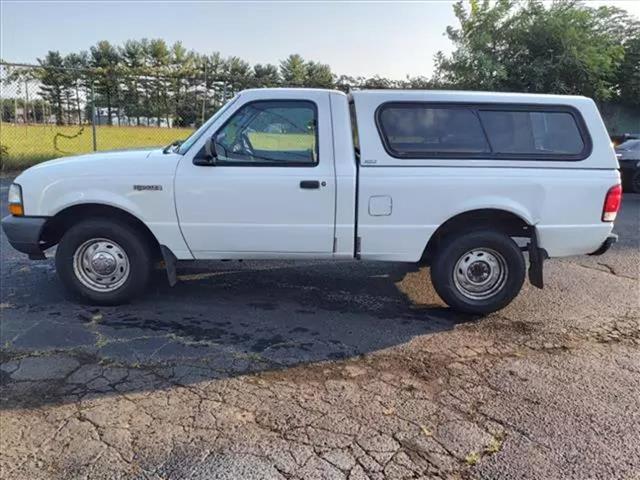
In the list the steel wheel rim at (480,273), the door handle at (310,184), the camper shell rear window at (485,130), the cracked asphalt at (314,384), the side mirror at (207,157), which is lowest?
the cracked asphalt at (314,384)

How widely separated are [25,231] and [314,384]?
300 cm

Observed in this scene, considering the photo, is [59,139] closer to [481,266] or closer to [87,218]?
[87,218]

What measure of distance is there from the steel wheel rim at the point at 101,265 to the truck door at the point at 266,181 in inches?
26.9

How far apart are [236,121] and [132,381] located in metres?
2.31

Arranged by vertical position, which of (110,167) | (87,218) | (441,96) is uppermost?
(441,96)

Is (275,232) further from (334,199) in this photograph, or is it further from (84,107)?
(84,107)

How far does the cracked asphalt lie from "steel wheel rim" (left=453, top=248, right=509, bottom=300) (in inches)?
10.3

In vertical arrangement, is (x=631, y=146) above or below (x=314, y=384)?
above

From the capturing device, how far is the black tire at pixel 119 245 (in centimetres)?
442

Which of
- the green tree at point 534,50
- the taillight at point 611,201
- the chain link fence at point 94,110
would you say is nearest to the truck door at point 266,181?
the taillight at point 611,201

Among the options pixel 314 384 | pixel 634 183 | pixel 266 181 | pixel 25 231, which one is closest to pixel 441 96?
pixel 266 181

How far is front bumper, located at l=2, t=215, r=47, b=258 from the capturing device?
4.37m

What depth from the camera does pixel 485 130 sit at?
440 cm

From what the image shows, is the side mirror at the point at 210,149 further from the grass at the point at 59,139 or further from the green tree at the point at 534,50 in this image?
the green tree at the point at 534,50
